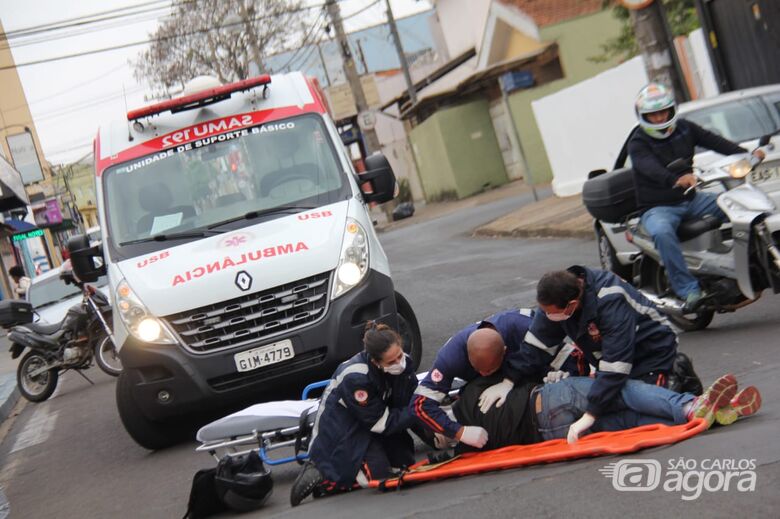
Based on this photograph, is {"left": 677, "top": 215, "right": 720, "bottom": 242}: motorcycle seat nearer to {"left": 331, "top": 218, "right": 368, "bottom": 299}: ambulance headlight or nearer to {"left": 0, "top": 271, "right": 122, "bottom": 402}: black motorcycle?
{"left": 331, "top": 218, "right": 368, "bottom": 299}: ambulance headlight

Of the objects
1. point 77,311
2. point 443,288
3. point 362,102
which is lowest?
point 443,288

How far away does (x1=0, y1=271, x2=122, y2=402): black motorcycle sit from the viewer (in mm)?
14508

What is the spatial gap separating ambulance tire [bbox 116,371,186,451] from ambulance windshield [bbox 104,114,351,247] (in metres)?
1.20

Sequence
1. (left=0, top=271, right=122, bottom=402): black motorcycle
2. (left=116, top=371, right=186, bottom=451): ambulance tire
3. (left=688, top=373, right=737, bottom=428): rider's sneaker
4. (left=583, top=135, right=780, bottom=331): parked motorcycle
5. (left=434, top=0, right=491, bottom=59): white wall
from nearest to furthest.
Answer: (left=688, top=373, right=737, bottom=428): rider's sneaker
(left=583, top=135, right=780, bottom=331): parked motorcycle
(left=116, top=371, right=186, bottom=451): ambulance tire
(left=0, top=271, right=122, bottom=402): black motorcycle
(left=434, top=0, right=491, bottom=59): white wall

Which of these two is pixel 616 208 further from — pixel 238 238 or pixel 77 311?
pixel 77 311

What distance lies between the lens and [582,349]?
5.73 metres

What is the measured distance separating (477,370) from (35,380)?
10.1 meters

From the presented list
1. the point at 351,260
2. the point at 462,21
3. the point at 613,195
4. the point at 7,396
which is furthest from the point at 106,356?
the point at 462,21

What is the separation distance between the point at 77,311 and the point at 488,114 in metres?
27.3

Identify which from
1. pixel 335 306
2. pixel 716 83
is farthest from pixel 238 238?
pixel 716 83

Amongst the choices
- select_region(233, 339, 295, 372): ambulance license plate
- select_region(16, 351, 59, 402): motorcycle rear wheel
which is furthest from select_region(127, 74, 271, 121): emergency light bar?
select_region(16, 351, 59, 402): motorcycle rear wheel

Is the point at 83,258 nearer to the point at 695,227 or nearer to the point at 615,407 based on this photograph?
the point at 695,227

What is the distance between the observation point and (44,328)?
14711 millimetres

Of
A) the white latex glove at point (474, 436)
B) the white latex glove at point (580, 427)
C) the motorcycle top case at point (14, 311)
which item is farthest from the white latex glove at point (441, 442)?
the motorcycle top case at point (14, 311)
